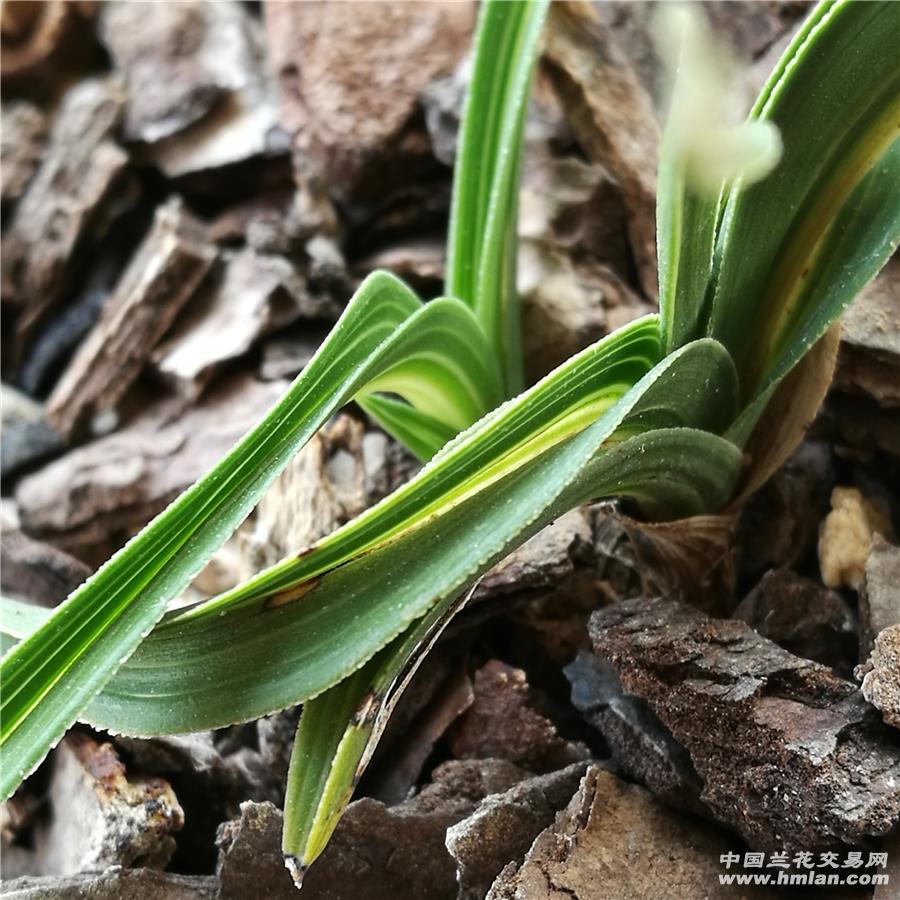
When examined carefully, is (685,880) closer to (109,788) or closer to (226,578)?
(109,788)

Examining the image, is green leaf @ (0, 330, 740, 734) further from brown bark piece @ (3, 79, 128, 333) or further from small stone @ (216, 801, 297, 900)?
brown bark piece @ (3, 79, 128, 333)

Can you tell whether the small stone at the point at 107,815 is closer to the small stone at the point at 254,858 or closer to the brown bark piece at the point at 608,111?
the small stone at the point at 254,858

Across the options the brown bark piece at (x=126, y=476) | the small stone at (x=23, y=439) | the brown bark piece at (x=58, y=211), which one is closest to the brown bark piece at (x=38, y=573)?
the brown bark piece at (x=126, y=476)

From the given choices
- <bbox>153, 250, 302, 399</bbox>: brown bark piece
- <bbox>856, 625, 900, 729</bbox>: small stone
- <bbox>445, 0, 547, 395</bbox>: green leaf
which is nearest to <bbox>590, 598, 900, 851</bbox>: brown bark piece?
<bbox>856, 625, 900, 729</bbox>: small stone

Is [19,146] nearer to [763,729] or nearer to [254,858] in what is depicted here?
[254,858]

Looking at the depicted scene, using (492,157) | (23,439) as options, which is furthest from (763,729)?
(23,439)

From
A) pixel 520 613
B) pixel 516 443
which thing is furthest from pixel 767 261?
pixel 520 613
